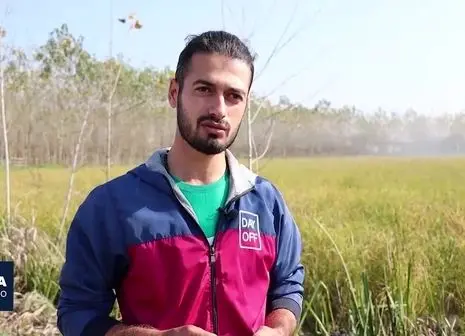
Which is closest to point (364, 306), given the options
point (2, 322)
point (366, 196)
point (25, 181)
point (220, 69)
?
point (220, 69)

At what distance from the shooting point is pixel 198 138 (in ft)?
3.35

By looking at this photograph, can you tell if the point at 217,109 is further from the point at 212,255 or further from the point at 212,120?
the point at 212,255

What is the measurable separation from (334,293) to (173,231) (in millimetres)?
2250

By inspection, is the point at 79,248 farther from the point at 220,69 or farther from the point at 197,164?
the point at 220,69

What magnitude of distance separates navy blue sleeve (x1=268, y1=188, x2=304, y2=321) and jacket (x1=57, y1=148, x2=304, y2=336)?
1.8 inches

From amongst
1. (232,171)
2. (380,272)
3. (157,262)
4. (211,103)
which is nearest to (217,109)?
(211,103)

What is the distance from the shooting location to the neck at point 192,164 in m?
1.06

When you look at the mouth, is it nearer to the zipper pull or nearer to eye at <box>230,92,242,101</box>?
eye at <box>230,92,242,101</box>

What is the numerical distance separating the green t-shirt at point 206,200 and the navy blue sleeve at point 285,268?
0.12m

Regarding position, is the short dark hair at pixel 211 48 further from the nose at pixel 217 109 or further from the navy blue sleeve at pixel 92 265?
the navy blue sleeve at pixel 92 265

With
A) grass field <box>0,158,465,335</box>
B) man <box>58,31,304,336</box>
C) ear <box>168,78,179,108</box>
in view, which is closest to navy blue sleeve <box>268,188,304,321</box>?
man <box>58,31,304,336</box>

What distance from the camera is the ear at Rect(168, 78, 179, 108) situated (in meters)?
1.08

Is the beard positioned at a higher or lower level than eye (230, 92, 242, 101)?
lower

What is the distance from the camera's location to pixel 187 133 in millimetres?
1029
